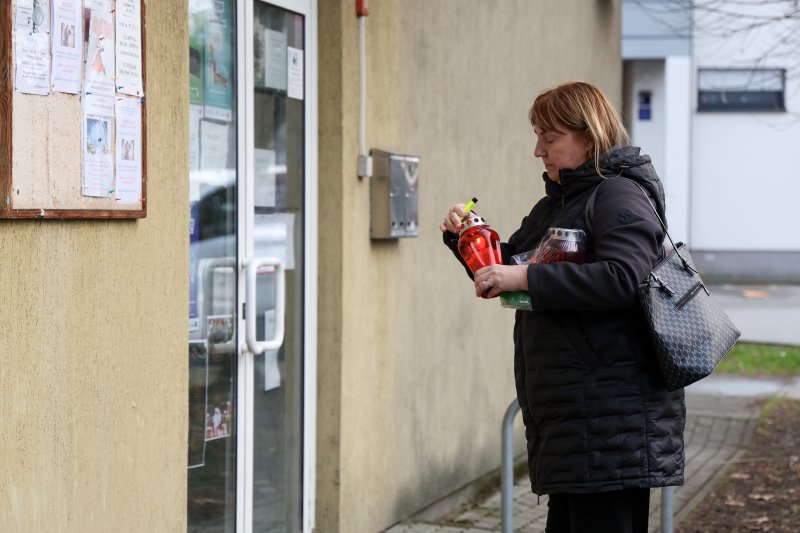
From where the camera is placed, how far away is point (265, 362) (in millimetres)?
5070

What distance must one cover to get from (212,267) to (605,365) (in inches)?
74.7

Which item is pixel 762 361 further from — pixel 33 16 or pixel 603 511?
pixel 33 16

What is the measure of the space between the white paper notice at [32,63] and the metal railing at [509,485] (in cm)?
215

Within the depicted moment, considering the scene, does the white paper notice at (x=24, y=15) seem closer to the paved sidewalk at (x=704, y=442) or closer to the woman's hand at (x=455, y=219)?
the woman's hand at (x=455, y=219)

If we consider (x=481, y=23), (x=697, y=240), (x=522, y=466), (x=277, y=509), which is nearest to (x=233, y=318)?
(x=277, y=509)

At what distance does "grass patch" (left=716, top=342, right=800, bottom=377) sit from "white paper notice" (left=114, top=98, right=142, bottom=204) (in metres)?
9.58

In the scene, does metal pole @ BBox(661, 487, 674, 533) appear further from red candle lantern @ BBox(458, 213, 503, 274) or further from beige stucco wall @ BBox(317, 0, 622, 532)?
red candle lantern @ BBox(458, 213, 503, 274)

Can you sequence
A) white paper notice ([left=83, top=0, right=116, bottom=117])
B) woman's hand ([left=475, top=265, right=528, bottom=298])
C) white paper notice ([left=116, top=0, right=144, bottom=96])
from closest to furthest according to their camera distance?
woman's hand ([left=475, top=265, right=528, bottom=298])
white paper notice ([left=83, top=0, right=116, bottom=117])
white paper notice ([left=116, top=0, right=144, bottom=96])

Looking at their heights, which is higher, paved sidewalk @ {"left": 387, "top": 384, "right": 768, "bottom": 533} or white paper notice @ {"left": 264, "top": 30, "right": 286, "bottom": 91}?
white paper notice @ {"left": 264, "top": 30, "right": 286, "bottom": 91}

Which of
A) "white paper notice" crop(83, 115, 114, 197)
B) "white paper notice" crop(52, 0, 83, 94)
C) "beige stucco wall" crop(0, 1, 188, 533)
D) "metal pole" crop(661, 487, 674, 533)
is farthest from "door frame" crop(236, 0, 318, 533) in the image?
"metal pole" crop(661, 487, 674, 533)

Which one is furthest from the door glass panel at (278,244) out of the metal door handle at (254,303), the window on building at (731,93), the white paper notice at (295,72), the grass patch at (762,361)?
the window on building at (731,93)

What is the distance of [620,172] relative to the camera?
3445mm

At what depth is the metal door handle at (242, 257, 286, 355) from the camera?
4.73 metres

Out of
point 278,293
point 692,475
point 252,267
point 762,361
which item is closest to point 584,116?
point 252,267
